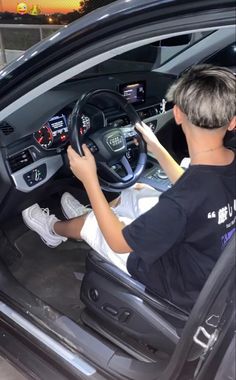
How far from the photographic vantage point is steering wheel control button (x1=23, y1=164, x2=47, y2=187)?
186cm

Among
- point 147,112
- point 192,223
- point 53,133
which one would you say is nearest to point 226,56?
point 147,112

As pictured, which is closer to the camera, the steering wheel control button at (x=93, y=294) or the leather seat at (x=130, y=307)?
the leather seat at (x=130, y=307)

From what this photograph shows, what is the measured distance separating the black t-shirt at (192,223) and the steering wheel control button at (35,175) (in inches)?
32.8

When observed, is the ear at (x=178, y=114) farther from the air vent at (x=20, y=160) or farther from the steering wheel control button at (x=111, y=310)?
the air vent at (x=20, y=160)

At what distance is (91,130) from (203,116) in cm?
90

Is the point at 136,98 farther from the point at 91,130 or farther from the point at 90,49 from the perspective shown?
the point at 90,49

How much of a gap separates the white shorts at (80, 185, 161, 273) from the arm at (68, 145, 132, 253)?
225 millimetres

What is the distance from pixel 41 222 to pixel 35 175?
0.94 feet

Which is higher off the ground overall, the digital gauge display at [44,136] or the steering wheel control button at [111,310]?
the digital gauge display at [44,136]

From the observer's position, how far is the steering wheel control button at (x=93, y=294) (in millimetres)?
1558

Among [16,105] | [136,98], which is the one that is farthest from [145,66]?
[16,105]

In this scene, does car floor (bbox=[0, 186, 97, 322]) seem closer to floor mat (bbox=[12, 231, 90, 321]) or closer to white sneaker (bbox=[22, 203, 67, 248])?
floor mat (bbox=[12, 231, 90, 321])

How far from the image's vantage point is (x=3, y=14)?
8234mm

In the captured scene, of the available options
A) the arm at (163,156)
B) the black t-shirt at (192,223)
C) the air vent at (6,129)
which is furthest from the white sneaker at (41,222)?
the black t-shirt at (192,223)
